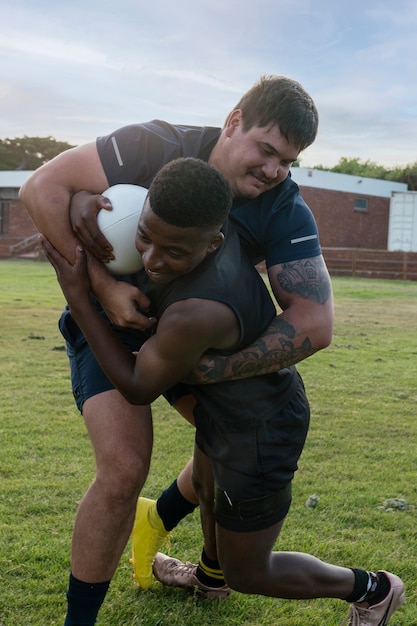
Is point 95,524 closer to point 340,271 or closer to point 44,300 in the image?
point 44,300

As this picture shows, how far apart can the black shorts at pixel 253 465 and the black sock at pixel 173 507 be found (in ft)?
2.58

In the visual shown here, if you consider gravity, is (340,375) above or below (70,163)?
below

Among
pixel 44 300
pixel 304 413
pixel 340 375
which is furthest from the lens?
pixel 44 300

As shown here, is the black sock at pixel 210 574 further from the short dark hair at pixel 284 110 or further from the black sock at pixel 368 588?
the short dark hair at pixel 284 110

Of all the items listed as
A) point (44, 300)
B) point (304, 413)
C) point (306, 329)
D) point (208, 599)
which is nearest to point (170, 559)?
point (208, 599)

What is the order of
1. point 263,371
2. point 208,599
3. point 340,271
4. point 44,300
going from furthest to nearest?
point 340,271 → point 44,300 → point 208,599 → point 263,371

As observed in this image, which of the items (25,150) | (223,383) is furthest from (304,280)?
(25,150)

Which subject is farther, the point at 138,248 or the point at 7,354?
the point at 7,354

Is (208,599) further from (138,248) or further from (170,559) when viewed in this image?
(138,248)

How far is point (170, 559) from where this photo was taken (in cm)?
362

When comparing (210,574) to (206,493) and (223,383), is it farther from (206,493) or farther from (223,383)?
(223,383)

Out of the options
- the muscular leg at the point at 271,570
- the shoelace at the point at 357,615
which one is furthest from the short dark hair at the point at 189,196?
the shoelace at the point at 357,615

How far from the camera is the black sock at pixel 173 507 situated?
11.9 feet

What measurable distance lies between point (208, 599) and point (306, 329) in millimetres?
1441
